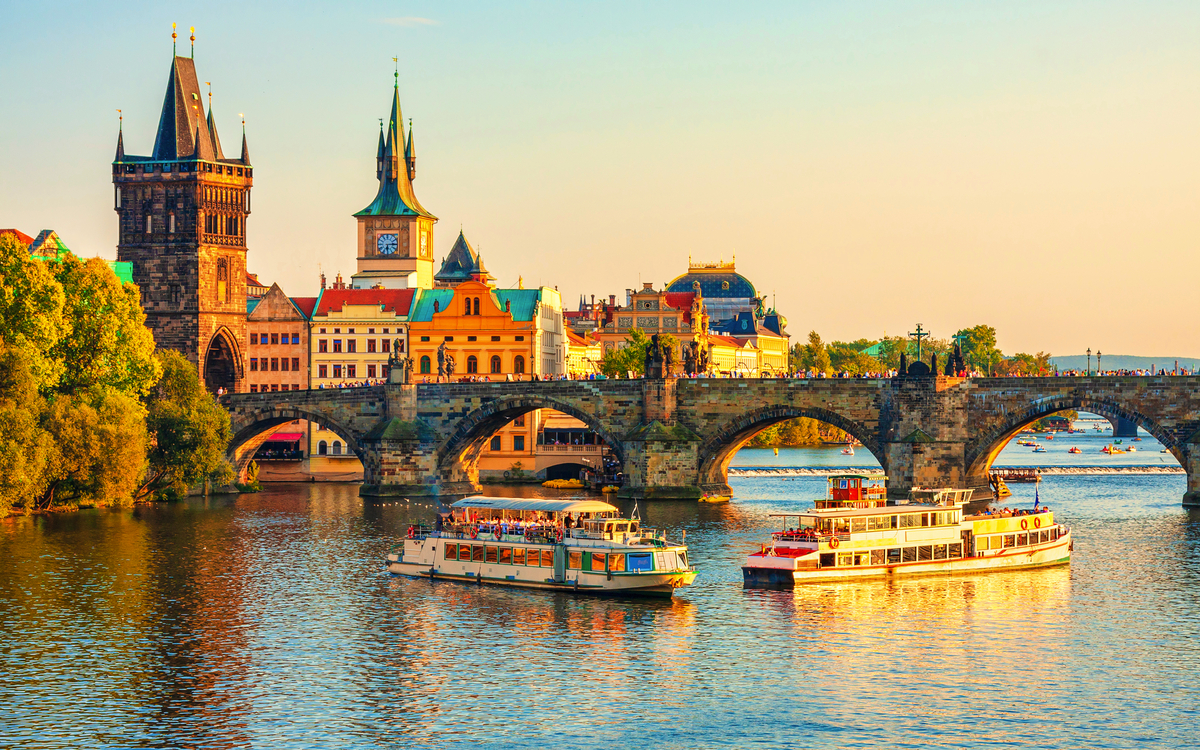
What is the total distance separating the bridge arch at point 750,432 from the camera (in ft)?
322

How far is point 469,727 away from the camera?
4356 cm

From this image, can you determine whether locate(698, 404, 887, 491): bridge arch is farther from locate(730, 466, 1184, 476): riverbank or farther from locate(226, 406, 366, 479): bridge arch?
locate(730, 466, 1184, 476): riverbank

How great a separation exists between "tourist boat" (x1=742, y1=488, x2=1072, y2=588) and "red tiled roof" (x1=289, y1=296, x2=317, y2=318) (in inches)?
3017

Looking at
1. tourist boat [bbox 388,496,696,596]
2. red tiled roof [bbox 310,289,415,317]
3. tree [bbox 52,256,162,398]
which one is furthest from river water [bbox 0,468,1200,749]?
red tiled roof [bbox 310,289,415,317]

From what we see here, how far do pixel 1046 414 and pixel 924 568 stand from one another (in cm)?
2976

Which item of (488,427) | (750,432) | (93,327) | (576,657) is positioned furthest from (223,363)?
(576,657)

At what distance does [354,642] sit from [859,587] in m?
21.5

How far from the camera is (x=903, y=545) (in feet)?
224

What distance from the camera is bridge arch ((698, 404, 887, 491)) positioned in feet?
322

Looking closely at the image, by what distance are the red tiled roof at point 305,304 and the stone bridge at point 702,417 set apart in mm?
23365

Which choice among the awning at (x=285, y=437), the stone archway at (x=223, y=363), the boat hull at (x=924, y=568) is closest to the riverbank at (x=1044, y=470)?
the awning at (x=285, y=437)

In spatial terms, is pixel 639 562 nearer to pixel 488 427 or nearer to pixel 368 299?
pixel 488 427

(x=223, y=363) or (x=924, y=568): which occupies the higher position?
(x=223, y=363)

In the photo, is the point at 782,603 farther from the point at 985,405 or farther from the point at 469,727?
the point at 985,405
